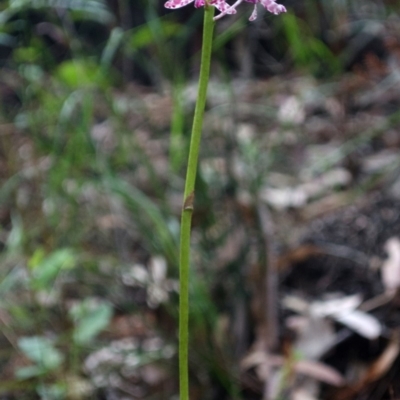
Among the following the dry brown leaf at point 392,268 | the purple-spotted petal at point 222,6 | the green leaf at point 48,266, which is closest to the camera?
the purple-spotted petal at point 222,6

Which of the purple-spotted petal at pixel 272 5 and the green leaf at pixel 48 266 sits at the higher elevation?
the purple-spotted petal at pixel 272 5

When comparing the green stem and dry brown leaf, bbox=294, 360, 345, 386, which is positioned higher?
the green stem

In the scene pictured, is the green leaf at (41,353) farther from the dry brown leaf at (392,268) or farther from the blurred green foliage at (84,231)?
the dry brown leaf at (392,268)

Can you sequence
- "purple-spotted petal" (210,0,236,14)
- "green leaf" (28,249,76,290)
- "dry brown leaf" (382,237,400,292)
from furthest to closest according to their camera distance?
"dry brown leaf" (382,237,400,292) < "green leaf" (28,249,76,290) < "purple-spotted petal" (210,0,236,14)

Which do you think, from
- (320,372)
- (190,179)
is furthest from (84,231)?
(190,179)

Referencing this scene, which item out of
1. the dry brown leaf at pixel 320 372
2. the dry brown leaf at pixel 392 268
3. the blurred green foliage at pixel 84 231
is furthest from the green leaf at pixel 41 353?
the dry brown leaf at pixel 392 268

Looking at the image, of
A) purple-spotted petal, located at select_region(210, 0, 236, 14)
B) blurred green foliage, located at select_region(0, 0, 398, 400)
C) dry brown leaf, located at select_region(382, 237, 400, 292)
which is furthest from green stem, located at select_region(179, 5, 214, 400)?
dry brown leaf, located at select_region(382, 237, 400, 292)

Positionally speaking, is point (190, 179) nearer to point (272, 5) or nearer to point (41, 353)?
point (272, 5)

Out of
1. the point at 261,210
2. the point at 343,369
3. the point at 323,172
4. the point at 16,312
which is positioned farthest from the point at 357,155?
the point at 16,312

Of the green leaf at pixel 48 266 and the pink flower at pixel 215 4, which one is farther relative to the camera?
the green leaf at pixel 48 266

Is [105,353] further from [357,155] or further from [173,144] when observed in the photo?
[357,155]

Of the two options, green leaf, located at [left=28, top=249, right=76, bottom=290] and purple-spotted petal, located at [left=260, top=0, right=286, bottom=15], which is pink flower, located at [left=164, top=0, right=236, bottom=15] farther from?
green leaf, located at [left=28, top=249, right=76, bottom=290]
